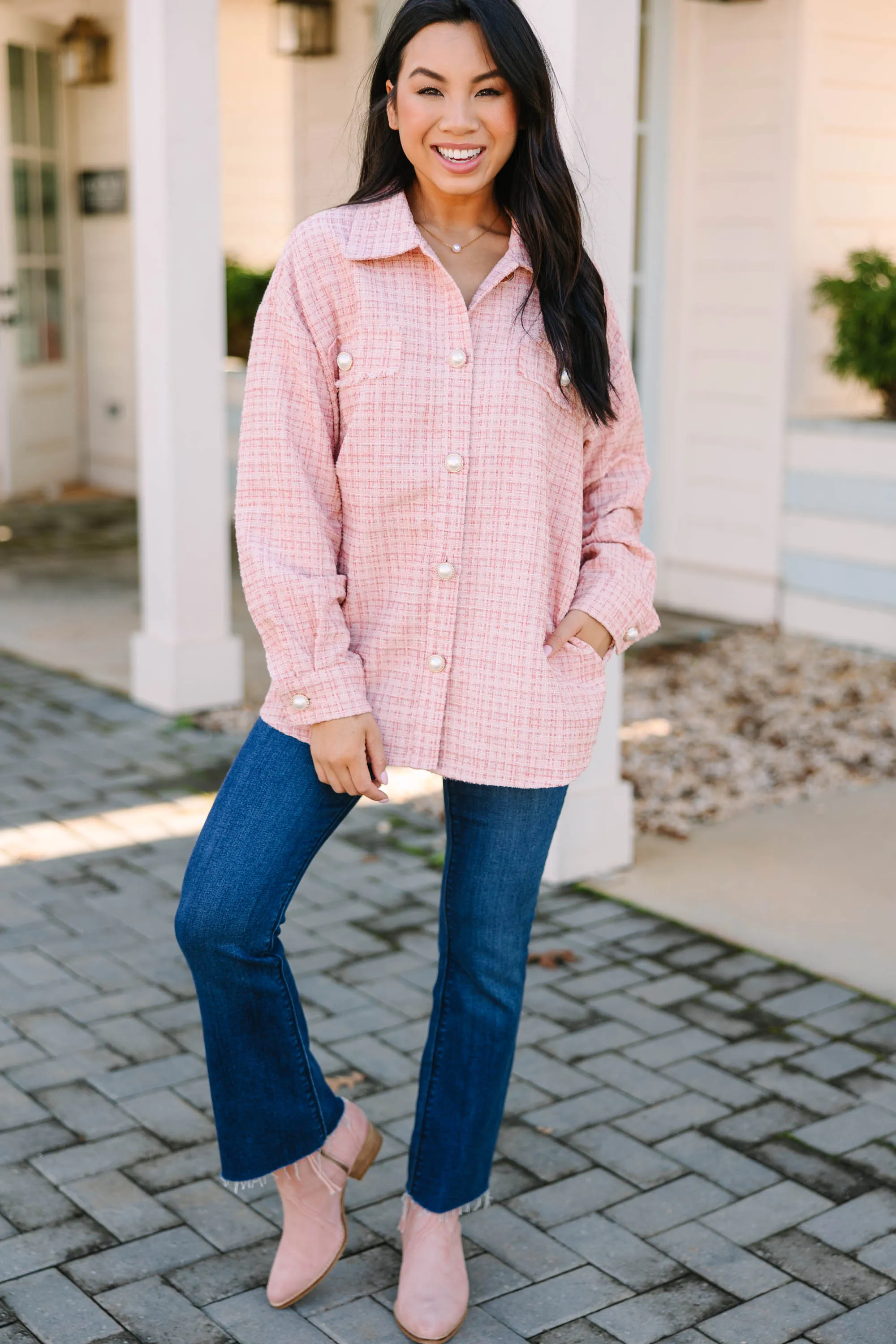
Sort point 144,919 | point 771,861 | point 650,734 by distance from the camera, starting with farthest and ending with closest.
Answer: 1. point 650,734
2. point 771,861
3. point 144,919

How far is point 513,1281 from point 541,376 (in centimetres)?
130

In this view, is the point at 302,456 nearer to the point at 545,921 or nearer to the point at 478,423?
the point at 478,423

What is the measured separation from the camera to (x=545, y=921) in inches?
142

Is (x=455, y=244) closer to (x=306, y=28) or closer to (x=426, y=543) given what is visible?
(x=426, y=543)

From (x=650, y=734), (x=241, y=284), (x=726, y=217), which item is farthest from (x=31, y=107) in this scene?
(x=650, y=734)

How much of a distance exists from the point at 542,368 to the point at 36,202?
8806 millimetres

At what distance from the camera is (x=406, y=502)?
1.97 m

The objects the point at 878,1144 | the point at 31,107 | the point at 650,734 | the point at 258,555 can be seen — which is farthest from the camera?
the point at 31,107

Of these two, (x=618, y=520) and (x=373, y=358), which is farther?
(x=618, y=520)

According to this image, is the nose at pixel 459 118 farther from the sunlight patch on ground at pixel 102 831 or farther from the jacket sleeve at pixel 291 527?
the sunlight patch on ground at pixel 102 831

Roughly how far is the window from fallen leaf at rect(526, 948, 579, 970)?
752 cm

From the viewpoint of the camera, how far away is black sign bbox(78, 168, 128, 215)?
9805mm

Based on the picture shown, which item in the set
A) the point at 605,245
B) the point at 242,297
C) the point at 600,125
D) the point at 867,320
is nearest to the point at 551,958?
the point at 605,245

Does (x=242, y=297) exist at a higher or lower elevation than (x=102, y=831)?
higher
